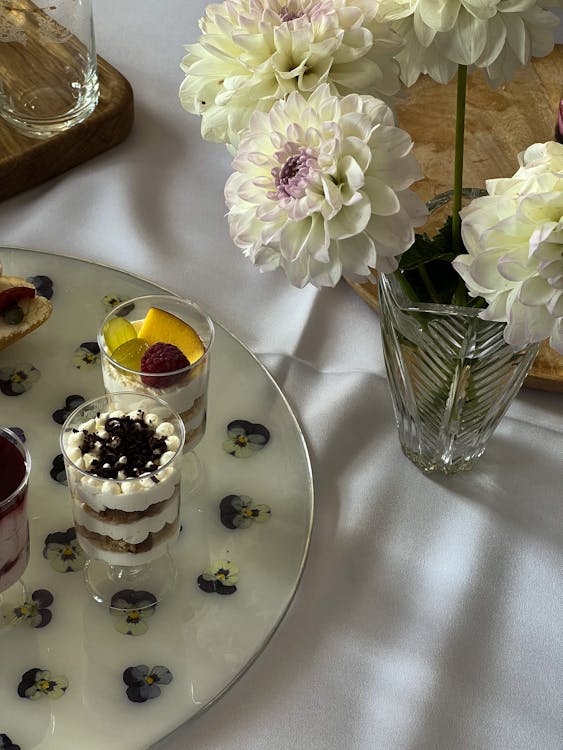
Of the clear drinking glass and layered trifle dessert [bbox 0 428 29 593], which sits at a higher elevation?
the clear drinking glass

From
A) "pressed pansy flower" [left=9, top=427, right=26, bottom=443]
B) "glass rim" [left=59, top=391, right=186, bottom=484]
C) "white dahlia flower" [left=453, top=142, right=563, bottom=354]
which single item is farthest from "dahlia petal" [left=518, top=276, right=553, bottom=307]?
"pressed pansy flower" [left=9, top=427, right=26, bottom=443]

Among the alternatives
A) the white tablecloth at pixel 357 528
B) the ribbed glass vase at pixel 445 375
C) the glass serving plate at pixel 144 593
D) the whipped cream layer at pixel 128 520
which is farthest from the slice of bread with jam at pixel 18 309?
Answer: the ribbed glass vase at pixel 445 375

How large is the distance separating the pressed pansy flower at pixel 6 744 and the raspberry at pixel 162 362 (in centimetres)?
29

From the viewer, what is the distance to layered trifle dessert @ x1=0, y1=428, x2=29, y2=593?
72 cm

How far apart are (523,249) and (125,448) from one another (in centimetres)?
35

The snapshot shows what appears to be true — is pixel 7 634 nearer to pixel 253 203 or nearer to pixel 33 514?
pixel 33 514

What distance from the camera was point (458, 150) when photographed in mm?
688

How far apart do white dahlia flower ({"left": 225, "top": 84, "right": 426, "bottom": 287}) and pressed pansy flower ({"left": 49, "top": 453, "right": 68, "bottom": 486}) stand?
0.37 metres

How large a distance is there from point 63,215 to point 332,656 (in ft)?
1.96

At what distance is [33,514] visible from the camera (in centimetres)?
85

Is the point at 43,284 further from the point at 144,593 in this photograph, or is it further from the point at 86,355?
the point at 144,593

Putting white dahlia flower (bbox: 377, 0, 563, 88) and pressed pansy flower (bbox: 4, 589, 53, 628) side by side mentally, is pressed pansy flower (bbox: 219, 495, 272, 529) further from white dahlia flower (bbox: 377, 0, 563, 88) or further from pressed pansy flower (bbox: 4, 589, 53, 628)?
white dahlia flower (bbox: 377, 0, 563, 88)

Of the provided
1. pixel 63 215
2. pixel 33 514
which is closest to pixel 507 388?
pixel 33 514

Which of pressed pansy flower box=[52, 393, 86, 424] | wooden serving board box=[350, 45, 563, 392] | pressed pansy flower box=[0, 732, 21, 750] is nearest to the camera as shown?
pressed pansy flower box=[0, 732, 21, 750]
